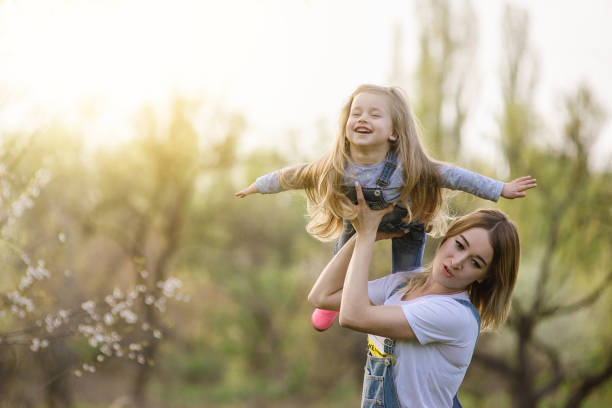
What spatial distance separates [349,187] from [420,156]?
0.28 m

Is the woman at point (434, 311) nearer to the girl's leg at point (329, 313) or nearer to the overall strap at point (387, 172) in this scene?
the overall strap at point (387, 172)

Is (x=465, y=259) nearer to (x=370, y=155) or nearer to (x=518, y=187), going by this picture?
(x=518, y=187)

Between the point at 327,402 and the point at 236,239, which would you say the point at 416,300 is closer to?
the point at 327,402

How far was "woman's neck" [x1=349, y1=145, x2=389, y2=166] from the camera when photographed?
2.19 m

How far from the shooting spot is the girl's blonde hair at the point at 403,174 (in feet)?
7.09

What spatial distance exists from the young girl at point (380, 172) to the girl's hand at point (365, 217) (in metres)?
0.04

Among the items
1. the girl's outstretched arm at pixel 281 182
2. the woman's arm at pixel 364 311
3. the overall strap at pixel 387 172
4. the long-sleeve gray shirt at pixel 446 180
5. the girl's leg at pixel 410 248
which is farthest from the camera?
the girl's leg at pixel 410 248

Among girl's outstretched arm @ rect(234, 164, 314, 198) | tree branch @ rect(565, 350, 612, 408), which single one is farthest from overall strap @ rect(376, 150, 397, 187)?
tree branch @ rect(565, 350, 612, 408)

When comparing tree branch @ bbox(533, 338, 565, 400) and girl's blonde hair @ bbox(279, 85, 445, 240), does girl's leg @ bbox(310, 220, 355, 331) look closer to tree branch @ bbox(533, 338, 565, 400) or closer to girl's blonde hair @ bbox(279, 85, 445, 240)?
girl's blonde hair @ bbox(279, 85, 445, 240)

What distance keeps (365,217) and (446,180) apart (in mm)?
332

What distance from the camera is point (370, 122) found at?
2.15 m

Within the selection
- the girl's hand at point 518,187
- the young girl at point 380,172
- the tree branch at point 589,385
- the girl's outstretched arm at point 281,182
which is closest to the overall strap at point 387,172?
the young girl at point 380,172

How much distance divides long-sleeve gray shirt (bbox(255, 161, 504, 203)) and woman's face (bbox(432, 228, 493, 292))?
16 centimetres

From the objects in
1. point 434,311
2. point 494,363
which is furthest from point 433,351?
point 494,363
